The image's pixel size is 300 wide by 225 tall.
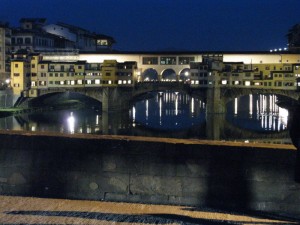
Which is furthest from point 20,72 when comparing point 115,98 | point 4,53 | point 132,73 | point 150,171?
point 150,171

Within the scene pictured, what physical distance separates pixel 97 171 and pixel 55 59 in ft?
184

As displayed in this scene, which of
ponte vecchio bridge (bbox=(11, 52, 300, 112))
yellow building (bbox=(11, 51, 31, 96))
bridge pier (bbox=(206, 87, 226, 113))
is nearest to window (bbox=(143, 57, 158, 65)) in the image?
ponte vecchio bridge (bbox=(11, 52, 300, 112))

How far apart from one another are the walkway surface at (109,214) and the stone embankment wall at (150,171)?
0.26 metres

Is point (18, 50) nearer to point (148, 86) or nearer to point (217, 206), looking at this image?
point (148, 86)

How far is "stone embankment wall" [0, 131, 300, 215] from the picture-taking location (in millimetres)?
5879

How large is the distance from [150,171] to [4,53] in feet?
176

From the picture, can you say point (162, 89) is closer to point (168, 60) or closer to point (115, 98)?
point (115, 98)

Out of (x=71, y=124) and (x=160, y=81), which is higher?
(x=160, y=81)

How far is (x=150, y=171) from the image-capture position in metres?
6.20

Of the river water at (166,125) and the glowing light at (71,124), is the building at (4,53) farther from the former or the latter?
the glowing light at (71,124)

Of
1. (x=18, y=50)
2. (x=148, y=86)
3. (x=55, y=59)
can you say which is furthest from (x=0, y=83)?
(x=148, y=86)

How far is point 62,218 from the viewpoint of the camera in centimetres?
509

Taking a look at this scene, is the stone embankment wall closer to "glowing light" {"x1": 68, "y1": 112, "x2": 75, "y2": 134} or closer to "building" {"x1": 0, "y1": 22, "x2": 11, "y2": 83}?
"glowing light" {"x1": 68, "y1": 112, "x2": 75, "y2": 134}

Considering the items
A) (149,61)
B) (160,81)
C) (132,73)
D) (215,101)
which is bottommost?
(215,101)
